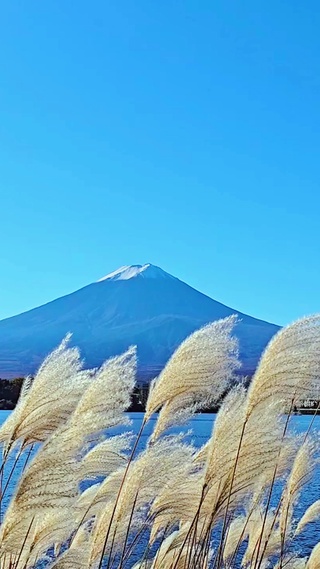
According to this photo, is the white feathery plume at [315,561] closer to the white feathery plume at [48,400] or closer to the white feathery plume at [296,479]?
the white feathery plume at [296,479]

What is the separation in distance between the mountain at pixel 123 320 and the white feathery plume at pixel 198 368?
321ft

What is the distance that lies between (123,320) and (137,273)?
33286 mm

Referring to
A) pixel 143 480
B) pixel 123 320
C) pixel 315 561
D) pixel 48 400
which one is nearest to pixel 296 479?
pixel 315 561

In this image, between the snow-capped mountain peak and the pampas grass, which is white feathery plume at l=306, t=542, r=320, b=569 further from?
the snow-capped mountain peak

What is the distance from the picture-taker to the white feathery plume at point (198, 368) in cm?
274

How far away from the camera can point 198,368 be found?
2.74 m

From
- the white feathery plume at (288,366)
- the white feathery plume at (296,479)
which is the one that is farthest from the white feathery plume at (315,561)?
the white feathery plume at (288,366)

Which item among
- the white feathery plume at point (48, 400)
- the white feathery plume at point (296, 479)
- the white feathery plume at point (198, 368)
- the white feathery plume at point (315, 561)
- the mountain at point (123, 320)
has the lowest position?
the white feathery plume at point (315, 561)

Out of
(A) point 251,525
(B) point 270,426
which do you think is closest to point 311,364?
(B) point 270,426

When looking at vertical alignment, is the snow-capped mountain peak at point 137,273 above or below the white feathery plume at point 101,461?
above

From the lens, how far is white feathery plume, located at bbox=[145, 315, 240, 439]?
2742mm

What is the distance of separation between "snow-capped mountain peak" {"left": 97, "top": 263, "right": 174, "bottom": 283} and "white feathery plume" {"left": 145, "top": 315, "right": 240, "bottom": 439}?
555 ft

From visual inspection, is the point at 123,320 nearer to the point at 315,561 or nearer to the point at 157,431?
the point at 315,561

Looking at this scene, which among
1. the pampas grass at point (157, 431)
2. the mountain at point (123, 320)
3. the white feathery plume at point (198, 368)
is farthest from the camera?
the mountain at point (123, 320)
